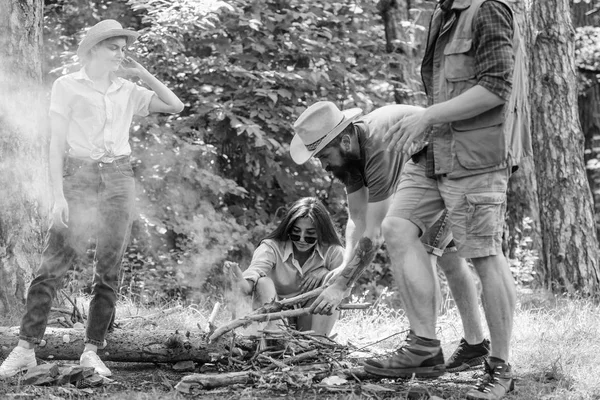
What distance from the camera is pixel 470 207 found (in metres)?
3.82

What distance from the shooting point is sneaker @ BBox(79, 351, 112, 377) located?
4.37 m

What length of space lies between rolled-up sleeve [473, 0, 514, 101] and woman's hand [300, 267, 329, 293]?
6.85ft

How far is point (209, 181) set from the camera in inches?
336

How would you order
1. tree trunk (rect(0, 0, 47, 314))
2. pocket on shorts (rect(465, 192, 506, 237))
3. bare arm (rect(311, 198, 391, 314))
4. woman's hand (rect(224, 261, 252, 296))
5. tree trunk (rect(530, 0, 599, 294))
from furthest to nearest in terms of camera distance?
tree trunk (rect(530, 0, 599, 294))
tree trunk (rect(0, 0, 47, 314))
woman's hand (rect(224, 261, 252, 296))
bare arm (rect(311, 198, 391, 314))
pocket on shorts (rect(465, 192, 506, 237))

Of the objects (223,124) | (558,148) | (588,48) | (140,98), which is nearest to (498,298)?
(140,98)

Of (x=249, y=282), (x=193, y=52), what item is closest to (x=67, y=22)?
(x=193, y=52)

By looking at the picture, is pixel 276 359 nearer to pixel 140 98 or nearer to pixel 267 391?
pixel 267 391

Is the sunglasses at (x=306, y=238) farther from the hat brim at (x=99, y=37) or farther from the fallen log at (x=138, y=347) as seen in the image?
the hat brim at (x=99, y=37)

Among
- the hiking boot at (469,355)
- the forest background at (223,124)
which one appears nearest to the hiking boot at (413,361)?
the hiking boot at (469,355)

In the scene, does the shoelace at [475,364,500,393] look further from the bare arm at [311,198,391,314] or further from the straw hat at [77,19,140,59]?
the straw hat at [77,19,140,59]

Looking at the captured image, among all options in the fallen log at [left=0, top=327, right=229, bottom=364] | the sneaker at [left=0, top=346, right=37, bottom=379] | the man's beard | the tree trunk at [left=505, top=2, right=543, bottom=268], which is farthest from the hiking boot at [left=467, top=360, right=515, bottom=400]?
the tree trunk at [left=505, top=2, right=543, bottom=268]

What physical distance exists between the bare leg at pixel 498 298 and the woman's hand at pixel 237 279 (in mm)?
1739

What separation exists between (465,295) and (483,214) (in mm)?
920

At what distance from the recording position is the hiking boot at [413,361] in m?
4.03
